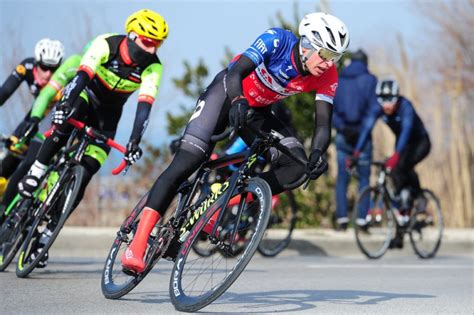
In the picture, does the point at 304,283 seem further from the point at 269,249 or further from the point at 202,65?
the point at 202,65

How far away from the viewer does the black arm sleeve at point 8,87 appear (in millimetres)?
10477

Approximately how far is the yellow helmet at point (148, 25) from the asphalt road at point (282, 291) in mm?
2086

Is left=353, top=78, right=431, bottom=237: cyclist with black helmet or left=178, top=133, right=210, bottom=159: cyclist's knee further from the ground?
left=353, top=78, right=431, bottom=237: cyclist with black helmet

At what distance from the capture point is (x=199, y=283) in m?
6.34

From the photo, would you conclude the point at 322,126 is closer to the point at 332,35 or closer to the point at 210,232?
the point at 332,35

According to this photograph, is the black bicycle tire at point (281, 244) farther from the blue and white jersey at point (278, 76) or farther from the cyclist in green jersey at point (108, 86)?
the blue and white jersey at point (278, 76)

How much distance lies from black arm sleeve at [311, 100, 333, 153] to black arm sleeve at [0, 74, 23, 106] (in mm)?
4617

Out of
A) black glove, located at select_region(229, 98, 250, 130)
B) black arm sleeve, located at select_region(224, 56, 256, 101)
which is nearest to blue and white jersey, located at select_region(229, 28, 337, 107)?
black arm sleeve, located at select_region(224, 56, 256, 101)

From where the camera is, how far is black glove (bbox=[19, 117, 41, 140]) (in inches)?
380

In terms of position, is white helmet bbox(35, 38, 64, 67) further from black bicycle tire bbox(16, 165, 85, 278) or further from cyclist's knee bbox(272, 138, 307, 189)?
cyclist's knee bbox(272, 138, 307, 189)

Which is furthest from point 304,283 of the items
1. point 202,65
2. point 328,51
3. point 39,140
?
point 202,65

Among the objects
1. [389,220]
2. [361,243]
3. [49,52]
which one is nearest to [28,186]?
→ [49,52]

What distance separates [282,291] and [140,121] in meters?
1.80

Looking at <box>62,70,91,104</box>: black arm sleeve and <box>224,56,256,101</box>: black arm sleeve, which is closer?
<box>224,56,256,101</box>: black arm sleeve
